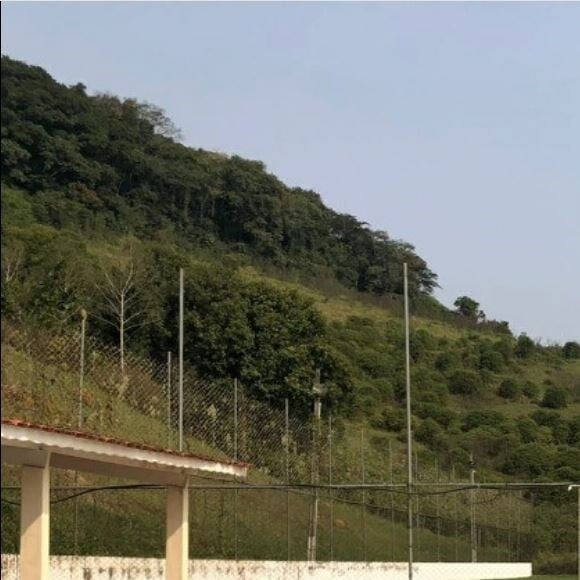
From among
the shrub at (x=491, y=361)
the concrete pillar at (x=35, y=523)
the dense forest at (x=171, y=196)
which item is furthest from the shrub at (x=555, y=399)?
the concrete pillar at (x=35, y=523)

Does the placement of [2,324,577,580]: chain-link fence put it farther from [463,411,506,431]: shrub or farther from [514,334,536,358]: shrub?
[514,334,536,358]: shrub

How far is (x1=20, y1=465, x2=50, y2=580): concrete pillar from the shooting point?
34.8 feet

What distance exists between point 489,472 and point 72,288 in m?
16.8

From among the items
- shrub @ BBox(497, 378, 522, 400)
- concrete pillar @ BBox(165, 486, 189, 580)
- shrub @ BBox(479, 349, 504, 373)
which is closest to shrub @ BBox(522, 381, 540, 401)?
shrub @ BBox(497, 378, 522, 400)

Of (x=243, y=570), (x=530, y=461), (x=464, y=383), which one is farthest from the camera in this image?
(x=464, y=383)

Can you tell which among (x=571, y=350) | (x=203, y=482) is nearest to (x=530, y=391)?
(x=571, y=350)

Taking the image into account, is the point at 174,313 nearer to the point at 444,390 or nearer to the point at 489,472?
the point at 489,472

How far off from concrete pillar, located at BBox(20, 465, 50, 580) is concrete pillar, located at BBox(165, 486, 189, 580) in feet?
9.97

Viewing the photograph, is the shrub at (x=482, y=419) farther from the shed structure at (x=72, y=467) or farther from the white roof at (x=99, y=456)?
the shed structure at (x=72, y=467)

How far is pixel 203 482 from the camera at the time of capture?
64.8 feet

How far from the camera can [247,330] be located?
117 ft

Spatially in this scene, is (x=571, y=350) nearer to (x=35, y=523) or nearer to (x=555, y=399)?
(x=555, y=399)

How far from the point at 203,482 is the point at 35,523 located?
9.17 meters

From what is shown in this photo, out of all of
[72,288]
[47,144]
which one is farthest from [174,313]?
[47,144]
